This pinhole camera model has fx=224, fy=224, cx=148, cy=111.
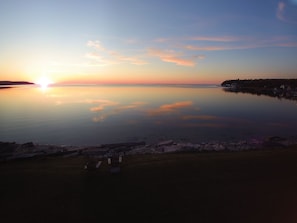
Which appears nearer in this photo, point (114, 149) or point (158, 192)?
point (158, 192)

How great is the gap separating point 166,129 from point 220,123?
10.0 meters

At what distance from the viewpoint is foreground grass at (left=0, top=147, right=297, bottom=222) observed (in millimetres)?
8469

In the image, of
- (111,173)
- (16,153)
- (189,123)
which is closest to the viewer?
(111,173)

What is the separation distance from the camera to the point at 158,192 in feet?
33.1

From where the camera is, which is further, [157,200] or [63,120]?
[63,120]

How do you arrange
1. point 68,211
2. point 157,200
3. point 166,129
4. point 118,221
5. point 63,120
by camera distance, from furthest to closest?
point 63,120 < point 166,129 < point 157,200 < point 68,211 < point 118,221

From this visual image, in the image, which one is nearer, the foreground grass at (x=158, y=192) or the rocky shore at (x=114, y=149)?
the foreground grass at (x=158, y=192)

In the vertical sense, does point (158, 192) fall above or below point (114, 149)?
above

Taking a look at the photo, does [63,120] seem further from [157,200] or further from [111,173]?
[157,200]

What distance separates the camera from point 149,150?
21.2 metres

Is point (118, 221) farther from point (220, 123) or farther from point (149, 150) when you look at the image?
point (220, 123)

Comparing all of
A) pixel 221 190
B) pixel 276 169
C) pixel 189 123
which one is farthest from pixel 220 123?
pixel 221 190

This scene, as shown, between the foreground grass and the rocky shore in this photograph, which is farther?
the rocky shore

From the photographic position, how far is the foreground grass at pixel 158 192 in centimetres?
847
